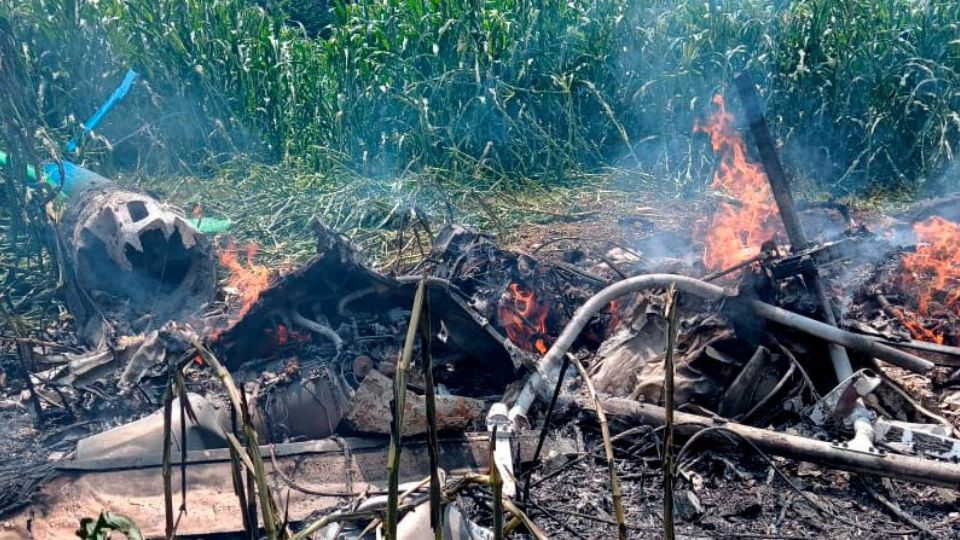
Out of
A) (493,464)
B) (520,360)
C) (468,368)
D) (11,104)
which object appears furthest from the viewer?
(11,104)

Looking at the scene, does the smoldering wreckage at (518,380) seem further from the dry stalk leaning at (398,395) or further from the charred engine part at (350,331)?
the dry stalk leaning at (398,395)

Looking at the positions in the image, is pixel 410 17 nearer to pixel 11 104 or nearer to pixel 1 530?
pixel 11 104

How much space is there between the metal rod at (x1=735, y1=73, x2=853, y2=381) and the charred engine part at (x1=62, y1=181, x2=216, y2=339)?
14.0 feet

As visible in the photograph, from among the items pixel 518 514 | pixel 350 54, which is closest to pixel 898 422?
pixel 518 514

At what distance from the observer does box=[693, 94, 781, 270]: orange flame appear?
630 centimetres

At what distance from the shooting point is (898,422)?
445cm

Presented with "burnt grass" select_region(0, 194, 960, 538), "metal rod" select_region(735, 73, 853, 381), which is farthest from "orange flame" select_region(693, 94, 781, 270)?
"burnt grass" select_region(0, 194, 960, 538)

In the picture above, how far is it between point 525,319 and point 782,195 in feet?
5.92

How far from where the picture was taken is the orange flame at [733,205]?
6305mm

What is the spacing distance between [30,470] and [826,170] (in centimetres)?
849

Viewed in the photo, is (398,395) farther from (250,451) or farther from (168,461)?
(168,461)

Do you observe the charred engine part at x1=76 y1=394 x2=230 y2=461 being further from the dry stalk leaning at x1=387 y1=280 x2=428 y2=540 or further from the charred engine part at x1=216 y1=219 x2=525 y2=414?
the dry stalk leaning at x1=387 y1=280 x2=428 y2=540

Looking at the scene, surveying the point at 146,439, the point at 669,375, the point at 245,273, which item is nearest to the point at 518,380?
the point at 146,439

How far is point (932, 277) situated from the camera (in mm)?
6109
